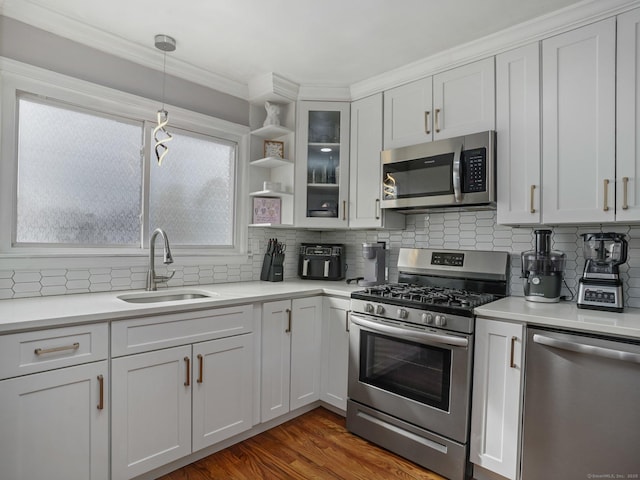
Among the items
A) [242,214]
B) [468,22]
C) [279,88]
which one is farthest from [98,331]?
[468,22]

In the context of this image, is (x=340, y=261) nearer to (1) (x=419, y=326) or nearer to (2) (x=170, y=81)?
(1) (x=419, y=326)

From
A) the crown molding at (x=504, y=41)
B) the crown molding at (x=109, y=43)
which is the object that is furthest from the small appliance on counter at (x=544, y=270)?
the crown molding at (x=109, y=43)

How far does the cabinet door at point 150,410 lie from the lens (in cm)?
171

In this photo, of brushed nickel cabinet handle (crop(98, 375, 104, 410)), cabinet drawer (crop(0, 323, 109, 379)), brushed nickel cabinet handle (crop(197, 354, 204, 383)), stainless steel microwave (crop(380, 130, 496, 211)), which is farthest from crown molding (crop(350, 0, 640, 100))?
brushed nickel cabinet handle (crop(98, 375, 104, 410))

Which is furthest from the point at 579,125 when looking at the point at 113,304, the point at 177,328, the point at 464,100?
the point at 113,304

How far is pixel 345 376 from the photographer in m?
2.51

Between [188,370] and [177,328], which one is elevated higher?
[177,328]

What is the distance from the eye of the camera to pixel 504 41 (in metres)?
2.14

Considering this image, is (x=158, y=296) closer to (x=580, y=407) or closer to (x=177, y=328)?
(x=177, y=328)

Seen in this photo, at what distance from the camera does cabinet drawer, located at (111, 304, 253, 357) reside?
1.72 m

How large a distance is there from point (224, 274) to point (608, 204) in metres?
2.45

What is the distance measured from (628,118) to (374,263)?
1.68 m

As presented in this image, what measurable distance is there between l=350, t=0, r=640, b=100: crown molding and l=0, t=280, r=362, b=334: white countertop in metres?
1.55

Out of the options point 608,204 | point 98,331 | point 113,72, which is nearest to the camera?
point 98,331
